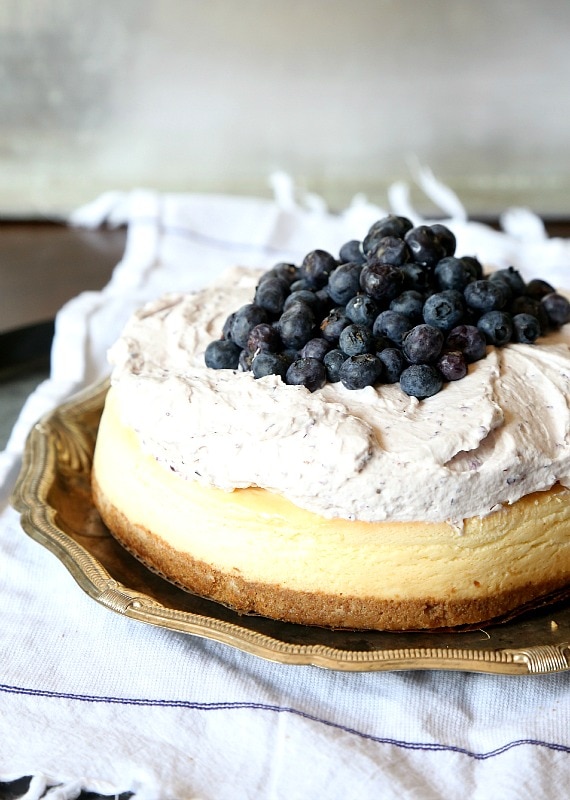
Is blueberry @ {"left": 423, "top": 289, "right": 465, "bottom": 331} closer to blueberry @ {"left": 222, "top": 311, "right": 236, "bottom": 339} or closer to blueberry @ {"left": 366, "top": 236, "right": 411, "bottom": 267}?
blueberry @ {"left": 366, "top": 236, "right": 411, "bottom": 267}

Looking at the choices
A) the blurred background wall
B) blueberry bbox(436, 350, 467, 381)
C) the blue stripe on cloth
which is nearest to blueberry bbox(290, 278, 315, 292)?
blueberry bbox(436, 350, 467, 381)

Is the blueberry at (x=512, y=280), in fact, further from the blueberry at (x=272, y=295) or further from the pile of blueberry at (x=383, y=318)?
the blueberry at (x=272, y=295)

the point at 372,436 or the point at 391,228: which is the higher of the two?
the point at 391,228

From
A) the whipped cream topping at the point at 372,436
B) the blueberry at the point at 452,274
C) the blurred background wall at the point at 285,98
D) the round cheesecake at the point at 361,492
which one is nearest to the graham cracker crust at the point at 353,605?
the round cheesecake at the point at 361,492

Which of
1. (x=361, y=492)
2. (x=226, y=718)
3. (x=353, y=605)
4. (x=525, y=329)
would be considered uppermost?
(x=525, y=329)

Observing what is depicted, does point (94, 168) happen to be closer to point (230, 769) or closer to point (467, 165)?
point (467, 165)

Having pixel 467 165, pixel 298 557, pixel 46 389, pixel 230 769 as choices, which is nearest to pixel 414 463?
pixel 298 557

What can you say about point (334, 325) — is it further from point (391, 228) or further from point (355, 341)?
point (391, 228)

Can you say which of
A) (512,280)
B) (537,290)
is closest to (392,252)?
(512,280)
